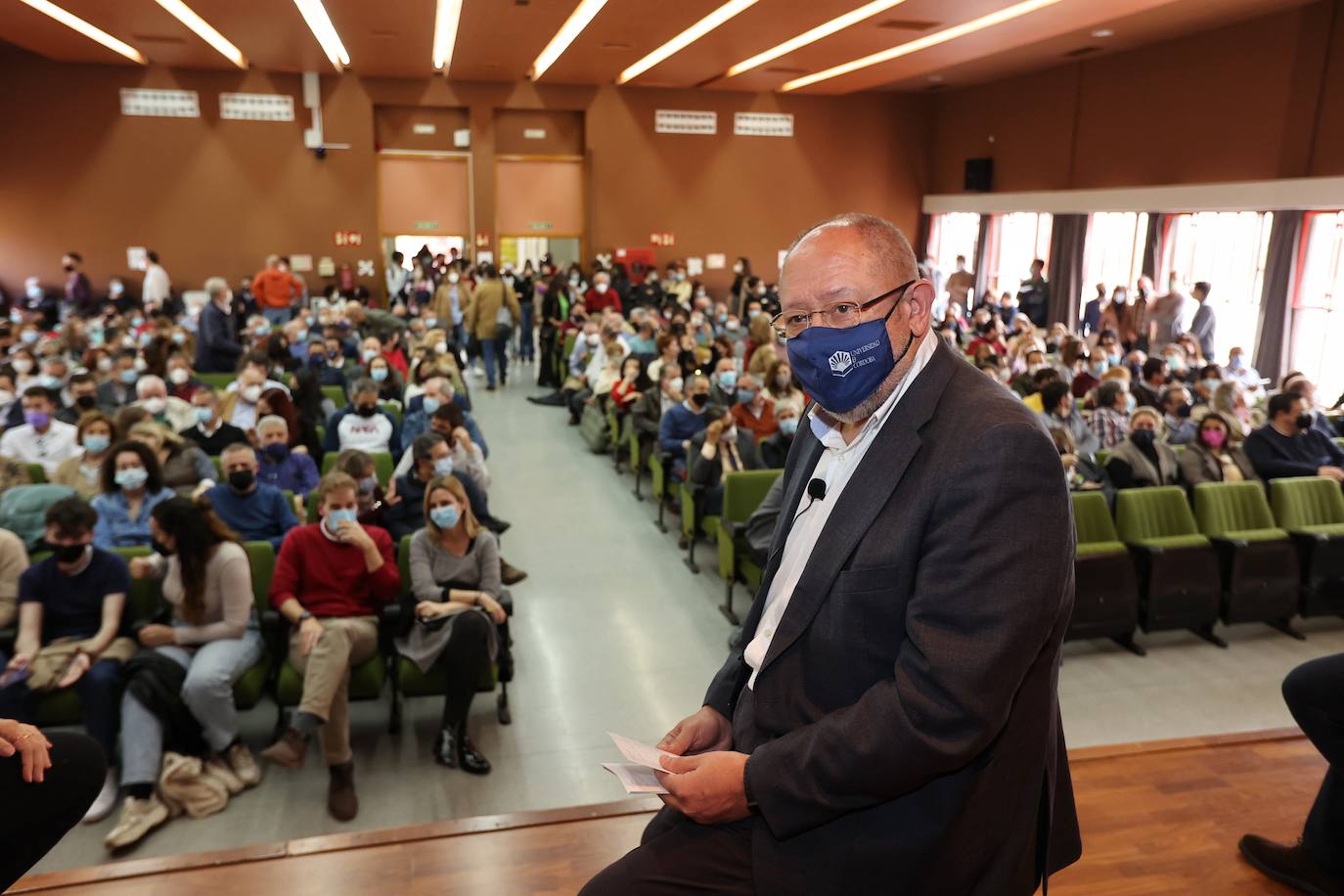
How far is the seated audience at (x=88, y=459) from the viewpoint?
18.9 feet

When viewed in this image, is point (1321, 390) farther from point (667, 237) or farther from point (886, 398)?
point (886, 398)

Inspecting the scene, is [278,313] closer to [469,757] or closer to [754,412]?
[754,412]

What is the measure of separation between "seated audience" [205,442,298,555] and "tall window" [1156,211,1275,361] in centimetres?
1186

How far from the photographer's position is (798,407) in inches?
295

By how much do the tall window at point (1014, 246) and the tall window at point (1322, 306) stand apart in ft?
17.0

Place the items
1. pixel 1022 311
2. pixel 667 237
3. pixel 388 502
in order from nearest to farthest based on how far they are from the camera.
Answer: pixel 388 502
pixel 1022 311
pixel 667 237

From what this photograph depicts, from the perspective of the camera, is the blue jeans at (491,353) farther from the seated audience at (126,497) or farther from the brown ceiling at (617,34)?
the seated audience at (126,497)

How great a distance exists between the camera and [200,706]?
154 inches

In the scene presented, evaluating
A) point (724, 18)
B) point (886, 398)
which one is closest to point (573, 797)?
point (886, 398)

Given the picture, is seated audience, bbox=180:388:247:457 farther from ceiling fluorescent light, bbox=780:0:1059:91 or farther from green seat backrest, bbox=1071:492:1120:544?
ceiling fluorescent light, bbox=780:0:1059:91

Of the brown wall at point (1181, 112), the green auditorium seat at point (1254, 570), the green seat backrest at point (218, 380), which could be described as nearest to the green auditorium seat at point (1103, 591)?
the green auditorium seat at point (1254, 570)

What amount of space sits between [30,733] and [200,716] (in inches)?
100

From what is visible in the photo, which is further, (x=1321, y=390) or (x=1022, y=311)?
(x=1022, y=311)

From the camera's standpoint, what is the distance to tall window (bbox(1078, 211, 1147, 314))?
13953mm
